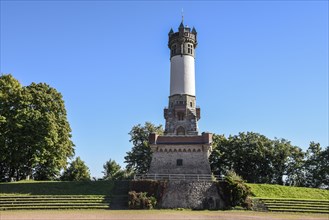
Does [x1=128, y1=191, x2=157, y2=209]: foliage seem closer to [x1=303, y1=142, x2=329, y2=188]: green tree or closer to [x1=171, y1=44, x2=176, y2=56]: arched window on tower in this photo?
[x1=171, y1=44, x2=176, y2=56]: arched window on tower

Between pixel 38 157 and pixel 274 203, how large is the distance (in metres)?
28.7

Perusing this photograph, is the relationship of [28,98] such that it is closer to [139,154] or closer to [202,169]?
[139,154]

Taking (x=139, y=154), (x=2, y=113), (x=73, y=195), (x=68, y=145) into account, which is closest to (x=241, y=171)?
(x=139, y=154)

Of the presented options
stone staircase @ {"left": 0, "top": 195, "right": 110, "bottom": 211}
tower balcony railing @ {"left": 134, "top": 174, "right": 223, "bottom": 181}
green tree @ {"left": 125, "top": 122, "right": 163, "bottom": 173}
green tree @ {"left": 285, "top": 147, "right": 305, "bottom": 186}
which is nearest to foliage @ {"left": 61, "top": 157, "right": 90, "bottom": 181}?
green tree @ {"left": 125, "top": 122, "right": 163, "bottom": 173}

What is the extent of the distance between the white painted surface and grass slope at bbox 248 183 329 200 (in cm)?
1486

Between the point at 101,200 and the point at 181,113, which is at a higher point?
the point at 181,113

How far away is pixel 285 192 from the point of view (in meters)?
38.6

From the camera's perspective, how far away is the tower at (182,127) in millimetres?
40562

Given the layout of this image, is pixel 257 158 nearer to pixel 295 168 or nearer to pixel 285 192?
pixel 295 168

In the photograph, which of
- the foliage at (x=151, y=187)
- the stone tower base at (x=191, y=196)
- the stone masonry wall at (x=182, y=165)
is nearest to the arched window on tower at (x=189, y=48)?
the stone masonry wall at (x=182, y=165)

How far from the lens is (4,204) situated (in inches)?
1192

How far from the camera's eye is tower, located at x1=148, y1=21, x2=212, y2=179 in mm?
40562

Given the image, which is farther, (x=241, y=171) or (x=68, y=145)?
(x=241, y=171)

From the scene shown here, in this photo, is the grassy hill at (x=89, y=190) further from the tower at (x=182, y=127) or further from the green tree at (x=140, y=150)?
the green tree at (x=140, y=150)
